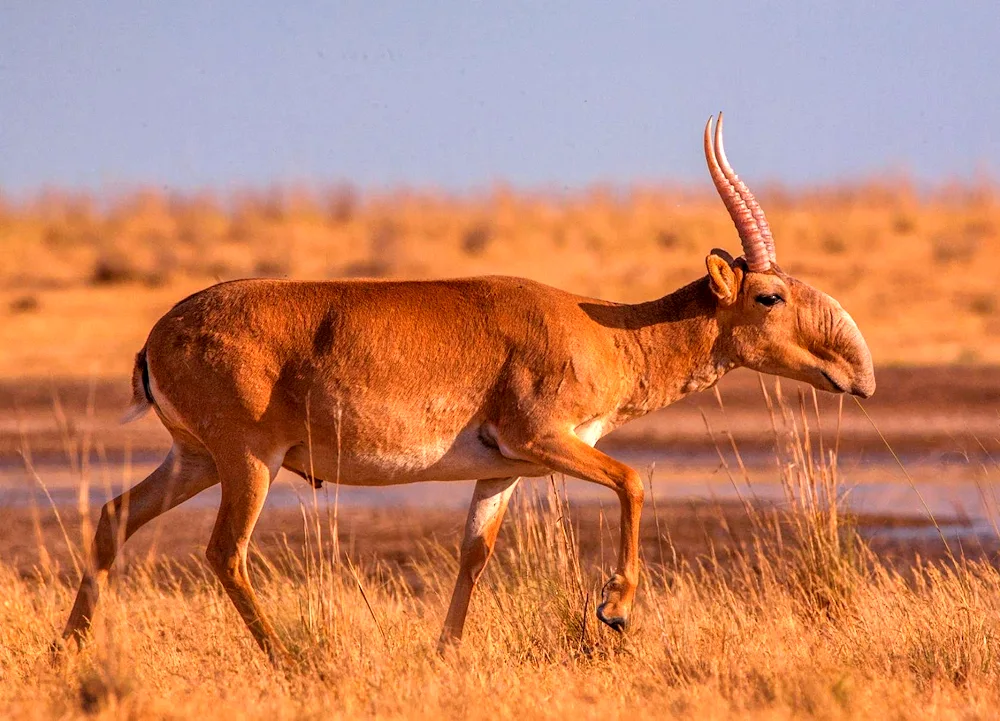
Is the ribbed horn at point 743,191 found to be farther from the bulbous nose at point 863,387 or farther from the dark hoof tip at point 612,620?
the dark hoof tip at point 612,620

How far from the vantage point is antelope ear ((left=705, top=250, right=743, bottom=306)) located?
796 cm

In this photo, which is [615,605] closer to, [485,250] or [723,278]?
[723,278]

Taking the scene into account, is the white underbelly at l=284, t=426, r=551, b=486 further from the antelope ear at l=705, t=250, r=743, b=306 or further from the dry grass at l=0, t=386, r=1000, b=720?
the antelope ear at l=705, t=250, r=743, b=306

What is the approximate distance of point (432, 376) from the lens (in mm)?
7730

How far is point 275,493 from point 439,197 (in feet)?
101

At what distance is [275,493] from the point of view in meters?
15.5

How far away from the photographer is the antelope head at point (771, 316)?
8102mm

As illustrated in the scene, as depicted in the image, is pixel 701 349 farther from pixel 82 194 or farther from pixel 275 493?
pixel 82 194

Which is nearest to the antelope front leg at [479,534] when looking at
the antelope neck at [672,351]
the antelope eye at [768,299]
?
the antelope neck at [672,351]

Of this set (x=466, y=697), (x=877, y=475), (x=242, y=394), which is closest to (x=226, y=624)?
(x=242, y=394)

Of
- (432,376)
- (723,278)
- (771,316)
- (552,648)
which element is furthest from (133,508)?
(771,316)

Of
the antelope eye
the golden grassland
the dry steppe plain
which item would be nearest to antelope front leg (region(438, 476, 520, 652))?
the dry steppe plain

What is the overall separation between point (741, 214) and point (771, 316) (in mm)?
580

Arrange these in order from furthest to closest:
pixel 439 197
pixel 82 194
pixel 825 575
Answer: pixel 439 197 < pixel 82 194 < pixel 825 575
